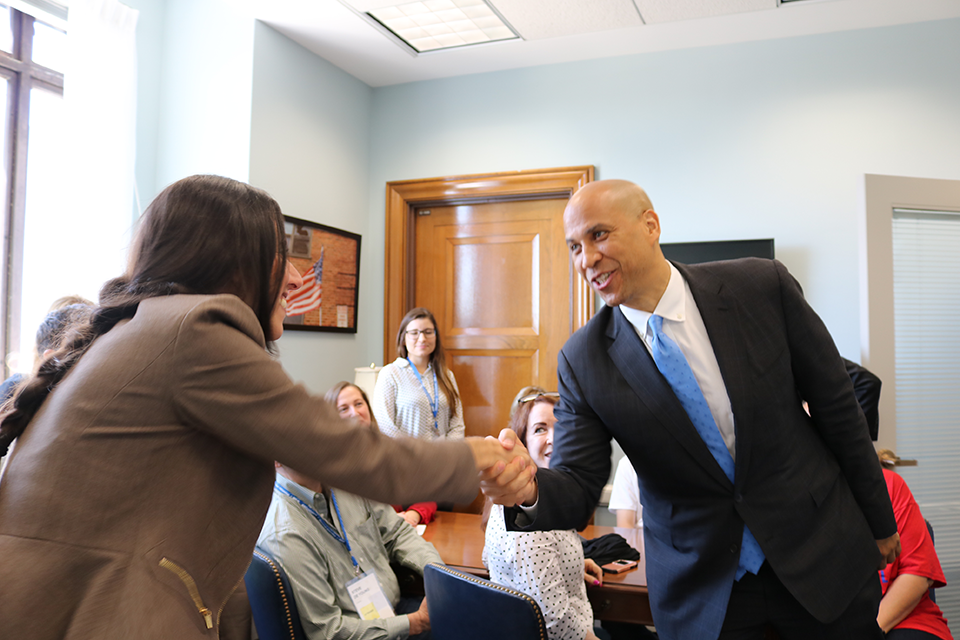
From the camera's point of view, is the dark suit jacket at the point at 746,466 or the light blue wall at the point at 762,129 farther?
the light blue wall at the point at 762,129

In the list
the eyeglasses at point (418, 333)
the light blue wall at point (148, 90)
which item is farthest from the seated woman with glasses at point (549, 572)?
the light blue wall at point (148, 90)

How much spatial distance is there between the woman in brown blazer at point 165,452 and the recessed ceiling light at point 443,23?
3.01m

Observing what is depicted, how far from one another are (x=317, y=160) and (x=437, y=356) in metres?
1.44

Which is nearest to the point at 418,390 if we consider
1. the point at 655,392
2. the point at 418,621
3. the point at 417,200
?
the point at 417,200

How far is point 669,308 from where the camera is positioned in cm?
156

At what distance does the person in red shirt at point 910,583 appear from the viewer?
7.29ft

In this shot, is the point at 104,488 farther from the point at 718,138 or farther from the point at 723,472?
the point at 718,138

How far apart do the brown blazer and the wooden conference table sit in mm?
1230

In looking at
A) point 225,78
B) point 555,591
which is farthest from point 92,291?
point 555,591

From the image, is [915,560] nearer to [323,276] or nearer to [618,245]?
[618,245]

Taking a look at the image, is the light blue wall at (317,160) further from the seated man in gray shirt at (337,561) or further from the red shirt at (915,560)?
the red shirt at (915,560)

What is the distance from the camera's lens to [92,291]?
3.33 m

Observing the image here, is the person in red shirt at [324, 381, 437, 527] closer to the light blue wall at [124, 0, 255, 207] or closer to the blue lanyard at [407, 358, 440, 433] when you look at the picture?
the blue lanyard at [407, 358, 440, 433]

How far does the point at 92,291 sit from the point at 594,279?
279cm
